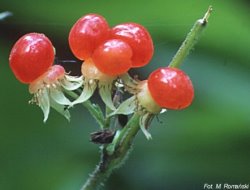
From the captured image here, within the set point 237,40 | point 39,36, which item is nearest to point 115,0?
point 237,40

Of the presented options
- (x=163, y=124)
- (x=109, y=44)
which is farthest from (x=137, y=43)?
(x=163, y=124)

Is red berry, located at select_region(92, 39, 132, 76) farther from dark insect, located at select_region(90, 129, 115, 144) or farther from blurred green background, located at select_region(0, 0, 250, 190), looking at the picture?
blurred green background, located at select_region(0, 0, 250, 190)

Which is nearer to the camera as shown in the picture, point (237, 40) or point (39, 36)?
point (39, 36)

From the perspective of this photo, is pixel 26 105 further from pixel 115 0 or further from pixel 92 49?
pixel 92 49

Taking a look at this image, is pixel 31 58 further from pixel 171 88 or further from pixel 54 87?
pixel 171 88

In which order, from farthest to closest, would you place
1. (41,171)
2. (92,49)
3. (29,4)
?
(29,4), (41,171), (92,49)

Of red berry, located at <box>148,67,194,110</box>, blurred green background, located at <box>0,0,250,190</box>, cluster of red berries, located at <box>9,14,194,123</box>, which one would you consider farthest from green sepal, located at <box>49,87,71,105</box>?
blurred green background, located at <box>0,0,250,190</box>

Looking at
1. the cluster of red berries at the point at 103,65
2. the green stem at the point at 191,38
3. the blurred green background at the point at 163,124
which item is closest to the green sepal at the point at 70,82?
the cluster of red berries at the point at 103,65
